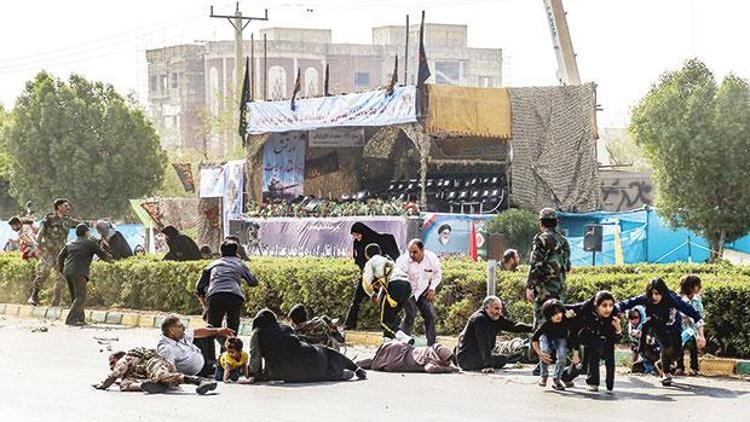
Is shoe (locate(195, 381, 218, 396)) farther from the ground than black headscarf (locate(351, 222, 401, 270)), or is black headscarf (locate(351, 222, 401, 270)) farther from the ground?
black headscarf (locate(351, 222, 401, 270))

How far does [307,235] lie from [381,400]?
29570mm

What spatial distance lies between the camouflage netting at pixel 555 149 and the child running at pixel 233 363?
25.3 metres

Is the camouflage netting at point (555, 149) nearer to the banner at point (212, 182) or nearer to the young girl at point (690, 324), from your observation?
the banner at point (212, 182)

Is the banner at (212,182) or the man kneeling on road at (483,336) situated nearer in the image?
the man kneeling on road at (483,336)

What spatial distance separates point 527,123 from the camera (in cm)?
4059

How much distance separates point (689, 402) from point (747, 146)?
2570cm

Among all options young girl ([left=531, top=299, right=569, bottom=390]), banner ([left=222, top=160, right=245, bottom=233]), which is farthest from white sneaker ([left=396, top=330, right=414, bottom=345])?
banner ([left=222, top=160, right=245, bottom=233])

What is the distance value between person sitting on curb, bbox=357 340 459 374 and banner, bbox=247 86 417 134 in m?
22.3

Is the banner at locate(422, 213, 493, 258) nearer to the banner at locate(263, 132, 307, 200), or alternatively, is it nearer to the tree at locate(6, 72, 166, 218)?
the banner at locate(263, 132, 307, 200)

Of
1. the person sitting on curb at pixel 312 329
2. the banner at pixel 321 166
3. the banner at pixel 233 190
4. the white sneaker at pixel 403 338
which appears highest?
the banner at pixel 321 166

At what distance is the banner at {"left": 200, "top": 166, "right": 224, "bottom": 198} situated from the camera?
158 feet

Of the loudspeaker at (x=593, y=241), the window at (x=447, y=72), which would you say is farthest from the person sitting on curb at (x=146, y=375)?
the window at (x=447, y=72)

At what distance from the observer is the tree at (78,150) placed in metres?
62.0

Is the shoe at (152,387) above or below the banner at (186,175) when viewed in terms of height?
below
